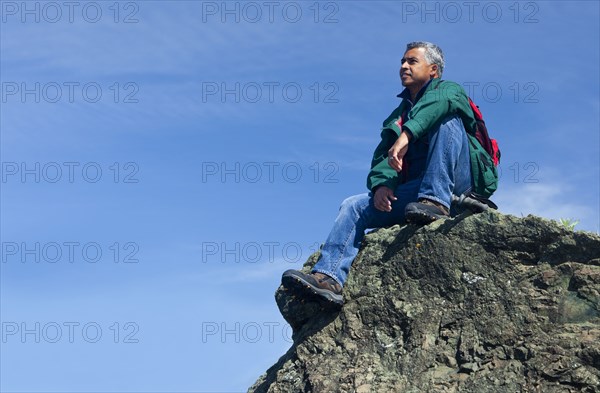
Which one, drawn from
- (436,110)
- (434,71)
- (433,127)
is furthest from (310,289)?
(434,71)

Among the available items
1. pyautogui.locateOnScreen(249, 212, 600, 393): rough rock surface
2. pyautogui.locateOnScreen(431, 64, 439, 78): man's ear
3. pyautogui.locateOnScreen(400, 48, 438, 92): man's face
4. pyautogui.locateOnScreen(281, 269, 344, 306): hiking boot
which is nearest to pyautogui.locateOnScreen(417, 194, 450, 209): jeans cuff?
pyautogui.locateOnScreen(249, 212, 600, 393): rough rock surface

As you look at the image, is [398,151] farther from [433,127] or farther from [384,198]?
[384,198]

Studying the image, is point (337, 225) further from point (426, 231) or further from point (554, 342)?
point (554, 342)

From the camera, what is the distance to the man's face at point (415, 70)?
863cm

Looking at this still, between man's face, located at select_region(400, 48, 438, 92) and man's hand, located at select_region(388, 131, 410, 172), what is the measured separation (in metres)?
0.91

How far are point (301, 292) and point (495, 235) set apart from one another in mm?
1895

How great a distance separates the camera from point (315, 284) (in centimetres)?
782

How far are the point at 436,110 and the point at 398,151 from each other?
22.1 inches

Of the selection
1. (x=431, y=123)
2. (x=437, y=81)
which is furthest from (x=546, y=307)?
(x=437, y=81)

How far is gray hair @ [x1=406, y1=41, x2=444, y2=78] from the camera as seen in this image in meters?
8.70

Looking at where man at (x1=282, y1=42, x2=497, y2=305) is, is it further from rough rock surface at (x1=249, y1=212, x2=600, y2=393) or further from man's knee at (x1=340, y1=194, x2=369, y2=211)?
rough rock surface at (x1=249, y1=212, x2=600, y2=393)

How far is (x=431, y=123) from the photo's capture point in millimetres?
7992

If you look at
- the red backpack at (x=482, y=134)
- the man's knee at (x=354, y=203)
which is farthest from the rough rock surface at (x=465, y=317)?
the red backpack at (x=482, y=134)

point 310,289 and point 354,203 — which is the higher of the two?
point 354,203
